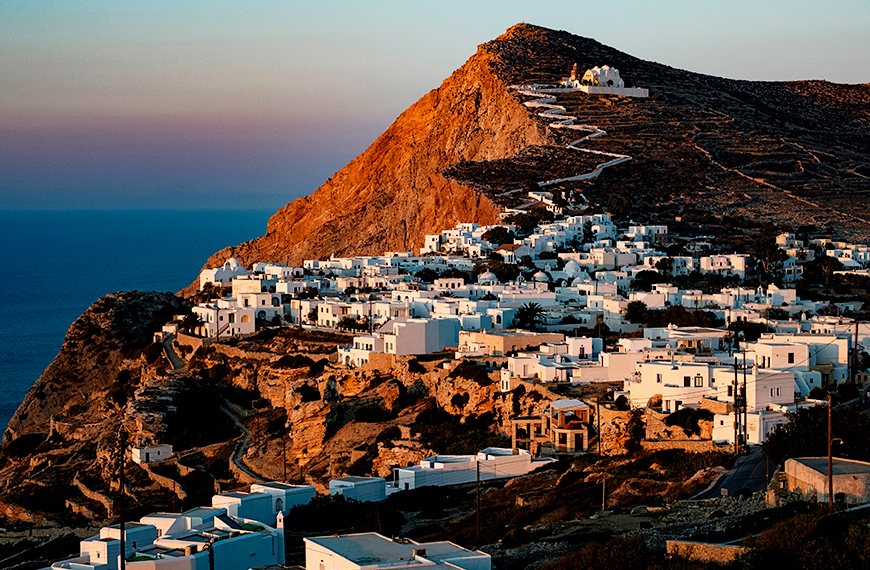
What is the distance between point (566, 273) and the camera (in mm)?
58406

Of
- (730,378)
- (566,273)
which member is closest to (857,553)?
(730,378)

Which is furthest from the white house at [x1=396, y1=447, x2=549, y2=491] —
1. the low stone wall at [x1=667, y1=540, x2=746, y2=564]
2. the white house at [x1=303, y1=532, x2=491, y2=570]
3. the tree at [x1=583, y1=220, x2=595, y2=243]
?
the tree at [x1=583, y1=220, x2=595, y2=243]

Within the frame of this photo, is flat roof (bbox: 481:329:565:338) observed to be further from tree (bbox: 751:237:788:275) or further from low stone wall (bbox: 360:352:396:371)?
tree (bbox: 751:237:788:275)

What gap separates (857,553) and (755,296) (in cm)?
3362

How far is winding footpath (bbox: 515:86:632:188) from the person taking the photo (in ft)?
266

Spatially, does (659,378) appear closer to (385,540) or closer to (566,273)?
(385,540)

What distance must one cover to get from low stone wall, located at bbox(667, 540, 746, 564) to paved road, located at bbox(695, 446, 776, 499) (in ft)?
18.8

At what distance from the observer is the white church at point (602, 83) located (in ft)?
344

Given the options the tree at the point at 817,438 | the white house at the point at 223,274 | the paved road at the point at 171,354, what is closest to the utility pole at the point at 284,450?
the paved road at the point at 171,354

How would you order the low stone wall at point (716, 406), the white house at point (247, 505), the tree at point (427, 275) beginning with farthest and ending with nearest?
the tree at point (427, 275)
the low stone wall at point (716, 406)
the white house at point (247, 505)

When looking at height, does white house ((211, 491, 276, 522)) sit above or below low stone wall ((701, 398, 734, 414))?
below

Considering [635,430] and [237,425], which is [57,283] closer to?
[237,425]

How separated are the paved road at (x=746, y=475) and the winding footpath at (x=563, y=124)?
5125 cm

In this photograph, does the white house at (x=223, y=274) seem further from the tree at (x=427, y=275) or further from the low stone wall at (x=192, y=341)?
the tree at (x=427, y=275)
